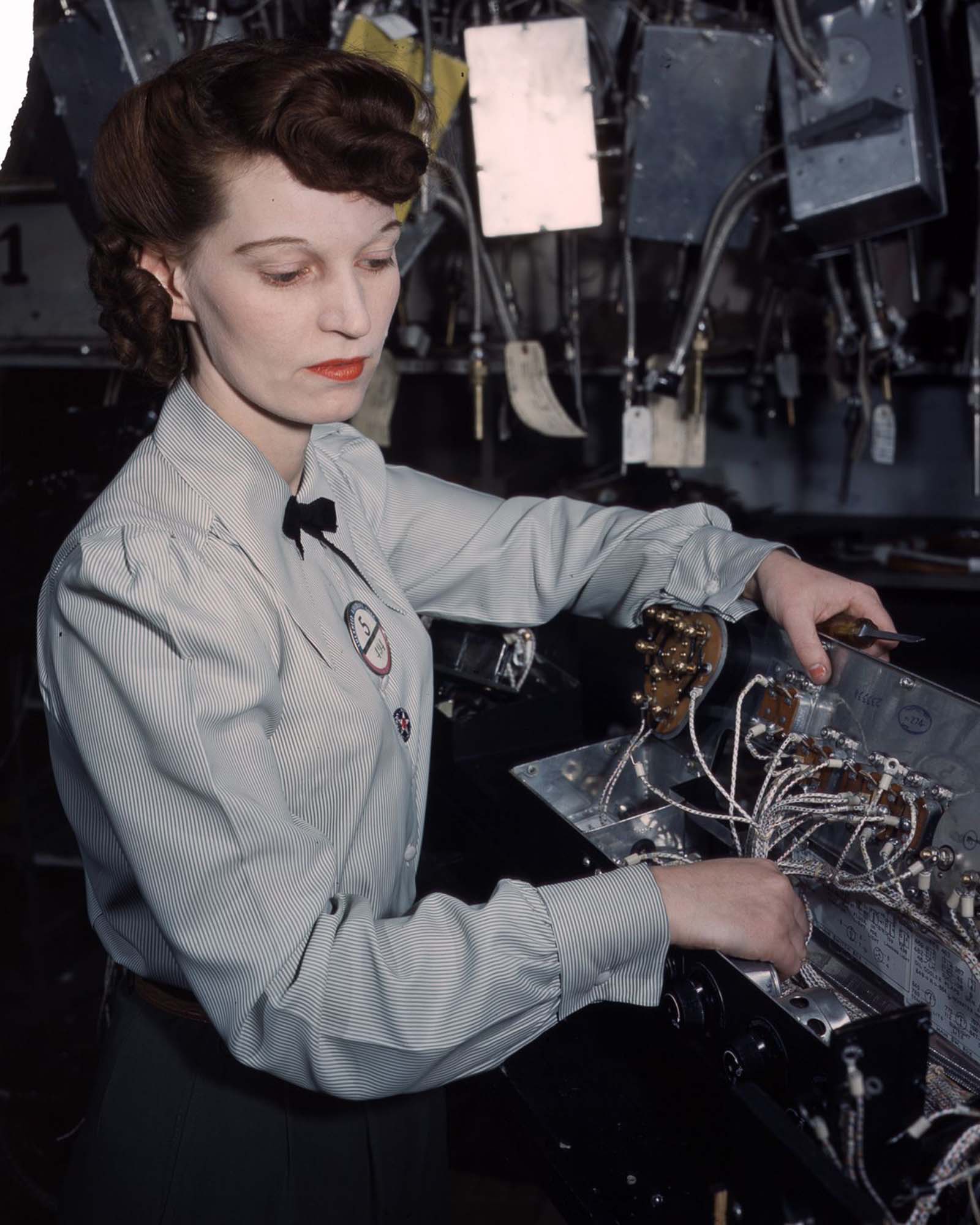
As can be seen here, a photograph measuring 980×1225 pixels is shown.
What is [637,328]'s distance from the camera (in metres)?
2.71

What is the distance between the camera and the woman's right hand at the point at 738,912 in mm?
801

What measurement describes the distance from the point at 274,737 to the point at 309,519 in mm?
233

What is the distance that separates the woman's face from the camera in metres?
0.87

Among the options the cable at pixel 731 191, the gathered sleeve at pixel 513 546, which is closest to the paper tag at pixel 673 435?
the cable at pixel 731 191

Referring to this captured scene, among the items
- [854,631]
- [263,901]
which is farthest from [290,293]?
[854,631]

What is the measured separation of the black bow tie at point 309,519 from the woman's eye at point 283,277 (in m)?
0.20

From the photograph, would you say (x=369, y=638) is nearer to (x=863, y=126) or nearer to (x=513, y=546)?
(x=513, y=546)

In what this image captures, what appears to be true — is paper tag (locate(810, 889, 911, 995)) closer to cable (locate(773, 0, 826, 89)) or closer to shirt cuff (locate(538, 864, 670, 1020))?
shirt cuff (locate(538, 864, 670, 1020))

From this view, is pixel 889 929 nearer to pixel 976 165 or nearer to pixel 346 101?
pixel 346 101

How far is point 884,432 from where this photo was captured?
199 cm

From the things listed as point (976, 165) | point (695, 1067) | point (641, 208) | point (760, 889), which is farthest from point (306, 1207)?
point (976, 165)

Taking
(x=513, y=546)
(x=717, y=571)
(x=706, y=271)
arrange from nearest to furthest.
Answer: (x=717, y=571) < (x=513, y=546) < (x=706, y=271)

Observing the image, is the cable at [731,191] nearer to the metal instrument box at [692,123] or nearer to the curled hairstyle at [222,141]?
the metal instrument box at [692,123]

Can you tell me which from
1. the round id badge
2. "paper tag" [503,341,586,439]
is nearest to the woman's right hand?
the round id badge
